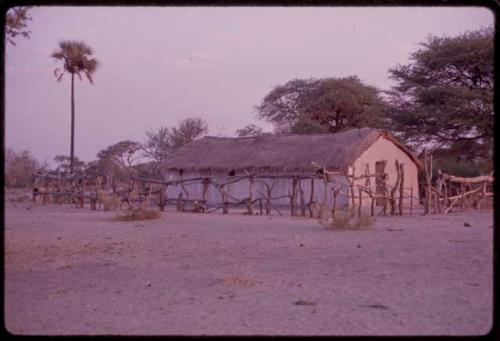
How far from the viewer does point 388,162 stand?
90.1 feet

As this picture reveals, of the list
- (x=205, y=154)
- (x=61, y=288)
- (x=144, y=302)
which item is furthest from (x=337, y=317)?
(x=205, y=154)

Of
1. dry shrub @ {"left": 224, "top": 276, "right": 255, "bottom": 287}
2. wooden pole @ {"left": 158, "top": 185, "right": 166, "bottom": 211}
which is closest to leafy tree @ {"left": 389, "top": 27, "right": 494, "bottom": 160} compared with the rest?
wooden pole @ {"left": 158, "top": 185, "right": 166, "bottom": 211}

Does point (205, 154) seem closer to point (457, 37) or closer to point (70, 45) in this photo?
point (70, 45)

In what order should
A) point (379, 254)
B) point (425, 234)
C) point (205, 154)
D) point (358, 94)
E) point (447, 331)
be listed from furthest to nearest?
1. point (358, 94)
2. point (205, 154)
3. point (425, 234)
4. point (379, 254)
5. point (447, 331)

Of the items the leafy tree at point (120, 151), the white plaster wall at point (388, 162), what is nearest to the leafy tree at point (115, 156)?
the leafy tree at point (120, 151)

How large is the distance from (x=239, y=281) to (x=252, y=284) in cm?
20

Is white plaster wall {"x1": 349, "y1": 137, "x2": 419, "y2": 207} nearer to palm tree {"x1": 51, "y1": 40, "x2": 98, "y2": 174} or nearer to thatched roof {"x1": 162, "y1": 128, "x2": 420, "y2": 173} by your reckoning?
thatched roof {"x1": 162, "y1": 128, "x2": 420, "y2": 173}

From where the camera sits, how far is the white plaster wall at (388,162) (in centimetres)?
2588

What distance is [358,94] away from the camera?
40.6 m

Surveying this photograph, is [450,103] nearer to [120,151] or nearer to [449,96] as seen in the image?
[449,96]

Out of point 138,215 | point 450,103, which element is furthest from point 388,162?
point 138,215

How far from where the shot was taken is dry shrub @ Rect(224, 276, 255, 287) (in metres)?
7.43

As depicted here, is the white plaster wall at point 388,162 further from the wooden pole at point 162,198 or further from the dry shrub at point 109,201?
the dry shrub at point 109,201

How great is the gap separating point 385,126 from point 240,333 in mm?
27603
